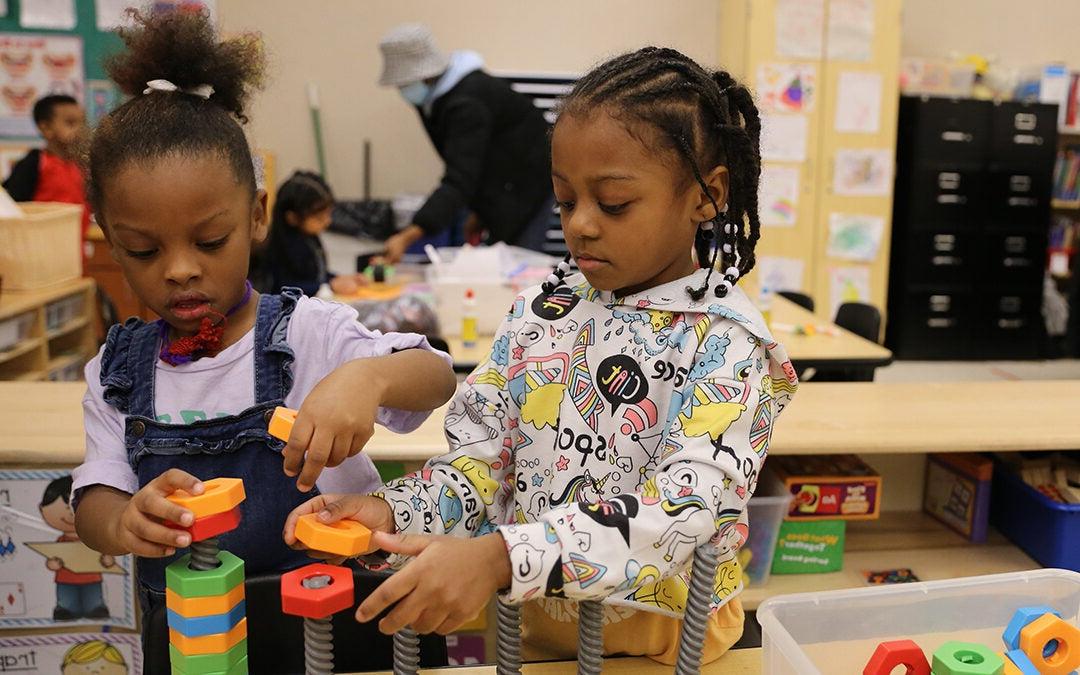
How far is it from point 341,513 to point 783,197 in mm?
5246

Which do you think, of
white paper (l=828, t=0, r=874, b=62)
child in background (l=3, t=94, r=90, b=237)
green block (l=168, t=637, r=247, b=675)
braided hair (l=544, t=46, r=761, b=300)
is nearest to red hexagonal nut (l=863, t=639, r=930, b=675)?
braided hair (l=544, t=46, r=761, b=300)

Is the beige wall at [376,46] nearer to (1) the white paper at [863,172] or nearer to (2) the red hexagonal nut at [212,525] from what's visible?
(1) the white paper at [863,172]

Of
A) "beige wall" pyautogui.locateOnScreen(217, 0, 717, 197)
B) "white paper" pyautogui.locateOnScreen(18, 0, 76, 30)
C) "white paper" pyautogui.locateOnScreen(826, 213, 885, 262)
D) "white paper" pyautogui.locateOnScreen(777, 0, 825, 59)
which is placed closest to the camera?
"white paper" pyautogui.locateOnScreen(18, 0, 76, 30)

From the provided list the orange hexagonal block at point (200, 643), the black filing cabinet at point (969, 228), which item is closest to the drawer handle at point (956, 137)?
the black filing cabinet at point (969, 228)

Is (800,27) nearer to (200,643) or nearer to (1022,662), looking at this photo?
(1022,662)

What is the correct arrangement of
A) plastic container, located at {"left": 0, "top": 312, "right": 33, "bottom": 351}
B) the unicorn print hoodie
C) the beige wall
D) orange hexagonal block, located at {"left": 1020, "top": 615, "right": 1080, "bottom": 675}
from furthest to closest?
the beige wall < plastic container, located at {"left": 0, "top": 312, "right": 33, "bottom": 351} < orange hexagonal block, located at {"left": 1020, "top": 615, "right": 1080, "bottom": 675} < the unicorn print hoodie

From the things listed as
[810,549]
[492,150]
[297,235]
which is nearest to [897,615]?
[810,549]

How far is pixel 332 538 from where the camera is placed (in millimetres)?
768

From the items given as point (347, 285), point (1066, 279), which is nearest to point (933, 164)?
point (1066, 279)

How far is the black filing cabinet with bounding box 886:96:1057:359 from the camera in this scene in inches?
229

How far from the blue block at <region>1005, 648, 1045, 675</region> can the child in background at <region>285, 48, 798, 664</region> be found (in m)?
0.28

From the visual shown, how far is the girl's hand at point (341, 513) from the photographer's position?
0.81 m

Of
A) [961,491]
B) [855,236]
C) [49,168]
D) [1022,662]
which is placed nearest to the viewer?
[1022,662]

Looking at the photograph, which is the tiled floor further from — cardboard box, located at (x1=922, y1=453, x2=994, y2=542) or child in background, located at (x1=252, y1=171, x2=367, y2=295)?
cardboard box, located at (x1=922, y1=453, x2=994, y2=542)
